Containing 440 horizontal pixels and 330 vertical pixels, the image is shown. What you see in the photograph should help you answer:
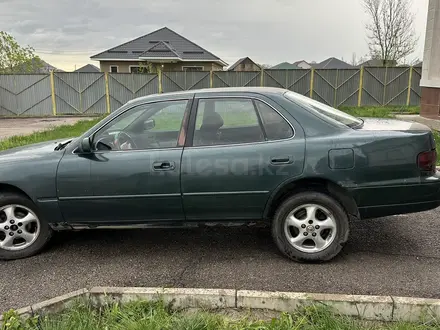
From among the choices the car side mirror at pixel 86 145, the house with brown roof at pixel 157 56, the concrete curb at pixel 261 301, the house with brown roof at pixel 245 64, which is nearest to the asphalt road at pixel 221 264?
the concrete curb at pixel 261 301

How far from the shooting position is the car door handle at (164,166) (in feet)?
11.0

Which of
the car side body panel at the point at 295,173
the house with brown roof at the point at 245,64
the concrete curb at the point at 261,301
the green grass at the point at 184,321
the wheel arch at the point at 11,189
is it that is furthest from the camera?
the house with brown roof at the point at 245,64

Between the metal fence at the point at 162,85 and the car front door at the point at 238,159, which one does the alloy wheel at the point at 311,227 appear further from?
the metal fence at the point at 162,85

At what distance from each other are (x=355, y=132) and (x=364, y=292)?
1360 millimetres

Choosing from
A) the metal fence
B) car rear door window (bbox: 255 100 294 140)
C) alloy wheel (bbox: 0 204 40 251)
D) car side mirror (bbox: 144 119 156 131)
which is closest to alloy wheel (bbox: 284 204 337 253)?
car rear door window (bbox: 255 100 294 140)

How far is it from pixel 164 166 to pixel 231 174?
0.61 metres

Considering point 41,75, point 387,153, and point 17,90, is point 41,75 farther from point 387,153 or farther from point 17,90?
point 387,153

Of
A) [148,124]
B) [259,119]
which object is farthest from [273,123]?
[148,124]

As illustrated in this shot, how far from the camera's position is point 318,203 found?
3.31 metres

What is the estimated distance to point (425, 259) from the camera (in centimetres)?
344

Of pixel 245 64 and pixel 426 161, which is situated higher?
pixel 245 64

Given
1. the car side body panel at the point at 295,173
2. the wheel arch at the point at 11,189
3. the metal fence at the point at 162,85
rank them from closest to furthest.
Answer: the car side body panel at the point at 295,173 < the wheel arch at the point at 11,189 < the metal fence at the point at 162,85

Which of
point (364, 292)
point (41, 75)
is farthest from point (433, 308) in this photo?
point (41, 75)

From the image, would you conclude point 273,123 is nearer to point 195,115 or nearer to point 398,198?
point 195,115
